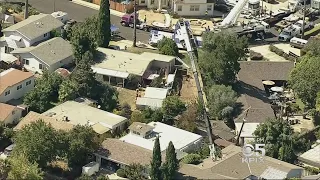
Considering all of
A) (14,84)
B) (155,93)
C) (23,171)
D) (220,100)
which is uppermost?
(14,84)

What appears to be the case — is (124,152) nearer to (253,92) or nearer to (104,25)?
(253,92)

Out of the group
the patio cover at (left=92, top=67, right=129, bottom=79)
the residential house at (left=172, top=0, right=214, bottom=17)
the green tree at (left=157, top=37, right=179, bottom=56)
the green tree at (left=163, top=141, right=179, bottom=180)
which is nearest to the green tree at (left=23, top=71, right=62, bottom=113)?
the patio cover at (left=92, top=67, right=129, bottom=79)

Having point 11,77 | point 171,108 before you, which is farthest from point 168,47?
point 11,77

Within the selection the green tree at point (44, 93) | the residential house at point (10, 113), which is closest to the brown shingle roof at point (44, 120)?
the residential house at point (10, 113)

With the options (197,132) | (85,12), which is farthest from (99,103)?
(85,12)

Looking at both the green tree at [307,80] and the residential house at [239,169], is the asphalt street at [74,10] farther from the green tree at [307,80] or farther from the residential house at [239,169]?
the residential house at [239,169]

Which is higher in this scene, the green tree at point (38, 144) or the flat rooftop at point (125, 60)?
the flat rooftop at point (125, 60)

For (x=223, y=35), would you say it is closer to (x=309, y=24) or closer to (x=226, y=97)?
(x=226, y=97)
